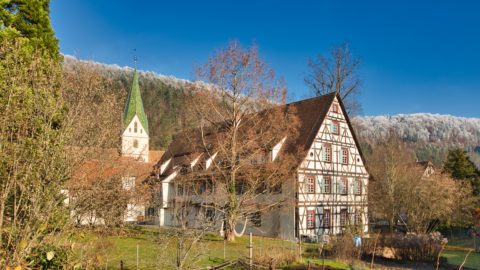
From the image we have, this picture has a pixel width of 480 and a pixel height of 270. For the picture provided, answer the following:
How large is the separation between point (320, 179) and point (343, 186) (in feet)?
9.05

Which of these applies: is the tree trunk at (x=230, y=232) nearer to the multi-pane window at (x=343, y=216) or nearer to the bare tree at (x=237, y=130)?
the bare tree at (x=237, y=130)

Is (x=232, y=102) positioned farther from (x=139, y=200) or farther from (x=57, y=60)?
(x=57, y=60)

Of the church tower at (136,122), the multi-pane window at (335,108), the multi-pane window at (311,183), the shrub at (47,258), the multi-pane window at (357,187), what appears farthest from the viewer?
the church tower at (136,122)

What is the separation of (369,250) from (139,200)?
46.5ft

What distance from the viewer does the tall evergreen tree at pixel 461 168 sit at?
1718 inches

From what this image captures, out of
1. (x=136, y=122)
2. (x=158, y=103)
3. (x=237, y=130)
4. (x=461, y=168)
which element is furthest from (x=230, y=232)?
(x=158, y=103)

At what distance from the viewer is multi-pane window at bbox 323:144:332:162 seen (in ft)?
101

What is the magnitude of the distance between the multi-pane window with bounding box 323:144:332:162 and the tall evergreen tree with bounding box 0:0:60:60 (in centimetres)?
2031

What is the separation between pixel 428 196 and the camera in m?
31.3

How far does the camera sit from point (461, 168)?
43.9 metres

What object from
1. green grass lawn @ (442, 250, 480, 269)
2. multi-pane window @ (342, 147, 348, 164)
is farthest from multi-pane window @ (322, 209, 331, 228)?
green grass lawn @ (442, 250, 480, 269)

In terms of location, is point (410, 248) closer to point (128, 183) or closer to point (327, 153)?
point (327, 153)

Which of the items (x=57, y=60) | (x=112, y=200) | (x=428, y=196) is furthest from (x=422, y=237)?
(x=57, y=60)

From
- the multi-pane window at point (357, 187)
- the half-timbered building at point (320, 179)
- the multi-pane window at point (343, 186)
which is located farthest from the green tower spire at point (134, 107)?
the multi-pane window at point (357, 187)
